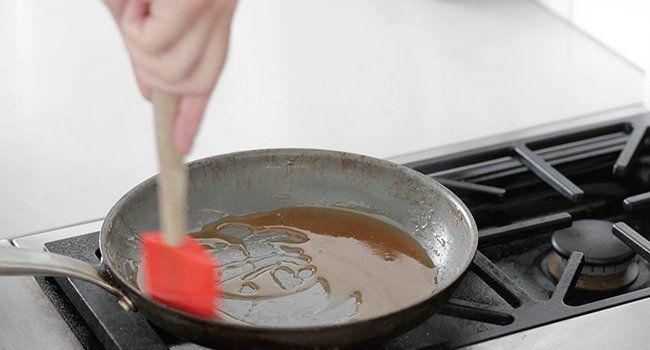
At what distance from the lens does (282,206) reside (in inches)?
37.1

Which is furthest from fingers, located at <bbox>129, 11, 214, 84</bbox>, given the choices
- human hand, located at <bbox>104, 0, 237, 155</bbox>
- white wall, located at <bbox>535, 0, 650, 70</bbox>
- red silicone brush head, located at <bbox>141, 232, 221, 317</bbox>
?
white wall, located at <bbox>535, 0, 650, 70</bbox>

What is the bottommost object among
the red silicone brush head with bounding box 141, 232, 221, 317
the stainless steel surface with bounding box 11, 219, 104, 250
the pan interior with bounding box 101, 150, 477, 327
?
the stainless steel surface with bounding box 11, 219, 104, 250

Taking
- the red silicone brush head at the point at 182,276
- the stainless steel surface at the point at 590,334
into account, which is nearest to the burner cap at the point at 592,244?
the stainless steel surface at the point at 590,334

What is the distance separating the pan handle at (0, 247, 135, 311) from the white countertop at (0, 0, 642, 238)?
0.26m

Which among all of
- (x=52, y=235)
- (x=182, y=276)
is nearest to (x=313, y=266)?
(x=182, y=276)

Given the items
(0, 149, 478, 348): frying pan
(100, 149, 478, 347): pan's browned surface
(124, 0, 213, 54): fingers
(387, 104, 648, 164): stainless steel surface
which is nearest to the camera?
(124, 0, 213, 54): fingers

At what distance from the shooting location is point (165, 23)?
0.60 meters

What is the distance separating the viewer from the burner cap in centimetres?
97

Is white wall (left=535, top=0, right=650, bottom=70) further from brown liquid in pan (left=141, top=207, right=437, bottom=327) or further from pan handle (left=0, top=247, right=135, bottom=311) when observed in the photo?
pan handle (left=0, top=247, right=135, bottom=311)

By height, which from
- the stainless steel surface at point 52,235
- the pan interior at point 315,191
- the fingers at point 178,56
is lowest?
the stainless steel surface at point 52,235

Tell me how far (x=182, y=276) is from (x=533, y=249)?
406mm

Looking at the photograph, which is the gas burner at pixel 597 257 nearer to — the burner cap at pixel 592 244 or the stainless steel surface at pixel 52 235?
the burner cap at pixel 592 244

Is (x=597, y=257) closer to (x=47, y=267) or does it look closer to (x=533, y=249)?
(x=533, y=249)

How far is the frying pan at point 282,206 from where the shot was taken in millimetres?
737
